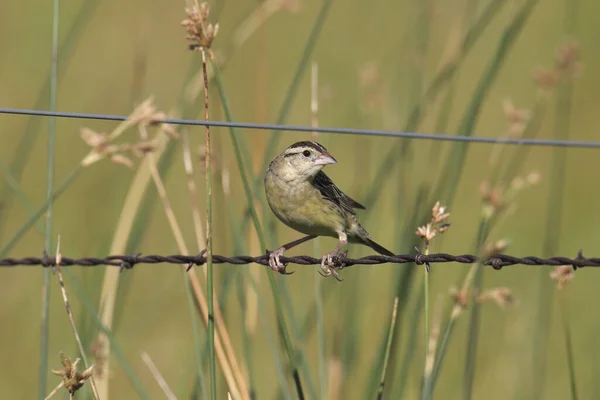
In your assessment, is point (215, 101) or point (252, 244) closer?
point (252, 244)

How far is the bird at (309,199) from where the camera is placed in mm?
5215

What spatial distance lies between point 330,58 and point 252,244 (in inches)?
349

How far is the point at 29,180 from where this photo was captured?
11.6m

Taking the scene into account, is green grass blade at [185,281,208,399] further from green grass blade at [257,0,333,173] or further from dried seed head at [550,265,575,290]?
dried seed head at [550,265,575,290]

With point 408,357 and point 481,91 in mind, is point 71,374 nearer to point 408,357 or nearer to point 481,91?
point 408,357

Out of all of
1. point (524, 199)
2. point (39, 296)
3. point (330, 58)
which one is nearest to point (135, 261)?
point (39, 296)

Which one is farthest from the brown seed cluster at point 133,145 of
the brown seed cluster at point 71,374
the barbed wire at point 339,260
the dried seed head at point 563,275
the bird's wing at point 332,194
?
the bird's wing at point 332,194

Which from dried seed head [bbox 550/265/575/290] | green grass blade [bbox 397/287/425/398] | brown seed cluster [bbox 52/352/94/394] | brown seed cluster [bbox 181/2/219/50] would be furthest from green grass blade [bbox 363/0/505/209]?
brown seed cluster [bbox 52/352/94/394]

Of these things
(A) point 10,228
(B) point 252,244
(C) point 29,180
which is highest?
(C) point 29,180

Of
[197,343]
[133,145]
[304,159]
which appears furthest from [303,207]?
[133,145]

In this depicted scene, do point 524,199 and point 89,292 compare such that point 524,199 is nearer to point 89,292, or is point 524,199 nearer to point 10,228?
point 10,228

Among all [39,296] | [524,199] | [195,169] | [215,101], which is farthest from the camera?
[524,199]

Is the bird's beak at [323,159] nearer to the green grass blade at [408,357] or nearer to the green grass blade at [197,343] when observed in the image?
the green grass blade at [408,357]

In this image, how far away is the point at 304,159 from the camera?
5340mm
